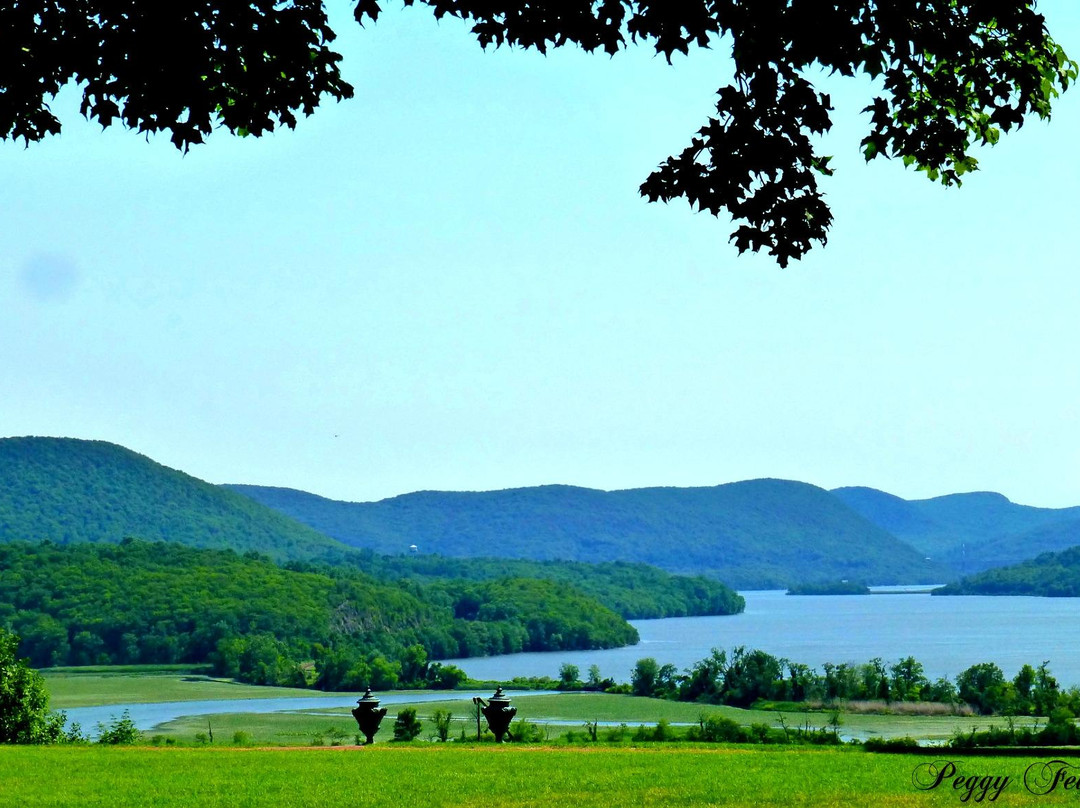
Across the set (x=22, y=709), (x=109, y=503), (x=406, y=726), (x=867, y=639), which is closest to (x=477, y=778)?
(x=406, y=726)

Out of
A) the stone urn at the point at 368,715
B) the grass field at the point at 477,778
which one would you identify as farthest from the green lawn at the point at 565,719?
the grass field at the point at 477,778

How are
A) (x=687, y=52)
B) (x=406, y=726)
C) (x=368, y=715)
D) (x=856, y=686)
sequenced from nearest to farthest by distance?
(x=687, y=52) < (x=368, y=715) < (x=406, y=726) < (x=856, y=686)

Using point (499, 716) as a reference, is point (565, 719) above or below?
below

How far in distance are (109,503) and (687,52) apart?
18794 cm

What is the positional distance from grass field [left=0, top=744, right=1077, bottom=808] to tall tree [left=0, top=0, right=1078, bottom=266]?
281 inches

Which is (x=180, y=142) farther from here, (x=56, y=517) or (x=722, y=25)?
(x=56, y=517)

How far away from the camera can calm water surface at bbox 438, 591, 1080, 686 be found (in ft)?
254

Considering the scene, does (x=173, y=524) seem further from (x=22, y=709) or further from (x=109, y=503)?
(x=22, y=709)

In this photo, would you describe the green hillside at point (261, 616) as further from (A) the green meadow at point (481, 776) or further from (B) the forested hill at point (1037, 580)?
(B) the forested hill at point (1037, 580)

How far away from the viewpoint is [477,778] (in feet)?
45.5

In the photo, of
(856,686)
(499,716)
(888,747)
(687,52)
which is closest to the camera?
(687,52)

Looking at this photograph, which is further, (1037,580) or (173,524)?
(173,524)

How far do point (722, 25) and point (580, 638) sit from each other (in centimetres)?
10194

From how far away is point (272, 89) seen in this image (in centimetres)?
663
